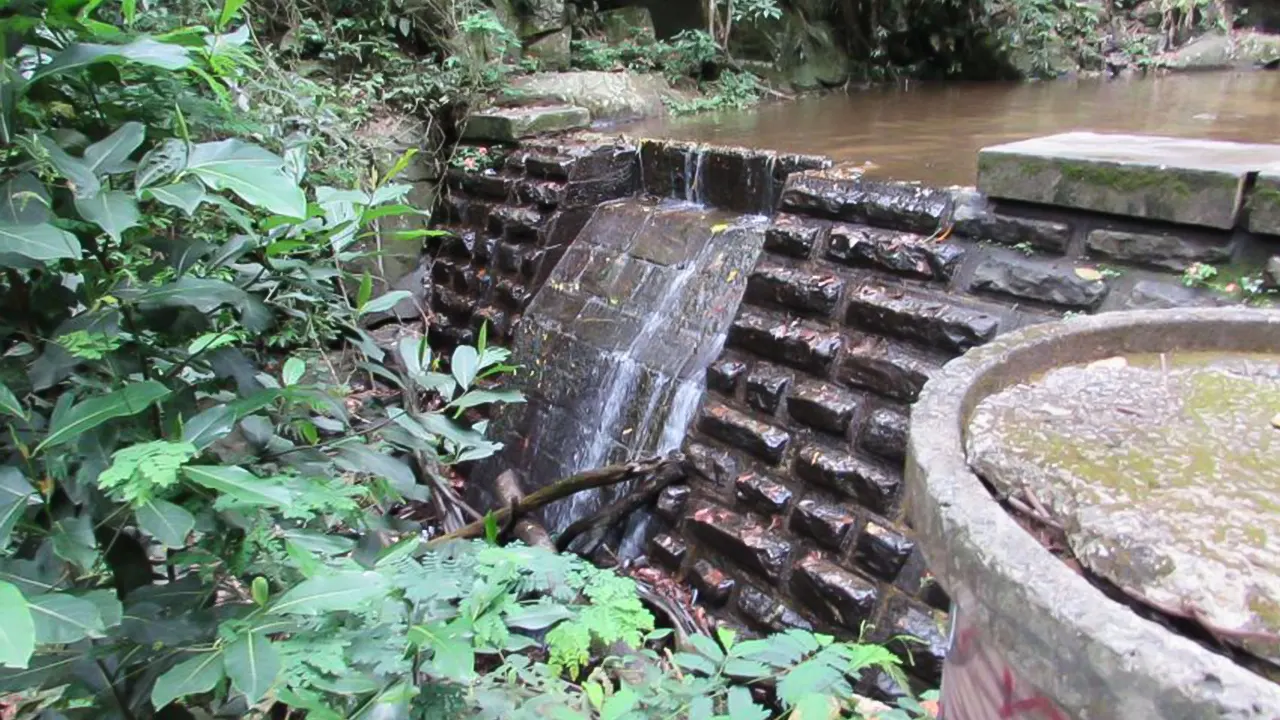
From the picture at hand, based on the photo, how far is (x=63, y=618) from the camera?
2.77 ft

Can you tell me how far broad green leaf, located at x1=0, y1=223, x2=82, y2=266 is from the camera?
0.89m

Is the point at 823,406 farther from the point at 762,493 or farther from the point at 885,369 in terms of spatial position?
the point at 762,493

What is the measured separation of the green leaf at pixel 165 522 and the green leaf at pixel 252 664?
0.14 m

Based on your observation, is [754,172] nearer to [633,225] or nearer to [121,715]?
[633,225]

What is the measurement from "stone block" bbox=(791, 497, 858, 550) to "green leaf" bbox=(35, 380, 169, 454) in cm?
191

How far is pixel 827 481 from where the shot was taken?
2473mm

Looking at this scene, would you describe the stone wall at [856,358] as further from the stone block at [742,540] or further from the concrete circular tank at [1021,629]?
the concrete circular tank at [1021,629]

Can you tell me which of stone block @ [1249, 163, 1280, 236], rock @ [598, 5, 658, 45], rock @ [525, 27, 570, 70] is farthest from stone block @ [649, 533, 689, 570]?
rock @ [598, 5, 658, 45]

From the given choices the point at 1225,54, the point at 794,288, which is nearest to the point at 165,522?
the point at 794,288

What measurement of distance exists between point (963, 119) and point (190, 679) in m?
5.35

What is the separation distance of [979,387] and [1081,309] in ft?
4.05

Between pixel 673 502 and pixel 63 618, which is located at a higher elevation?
pixel 63 618

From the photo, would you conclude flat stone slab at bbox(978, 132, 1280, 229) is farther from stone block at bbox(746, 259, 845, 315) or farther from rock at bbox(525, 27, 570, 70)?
rock at bbox(525, 27, 570, 70)

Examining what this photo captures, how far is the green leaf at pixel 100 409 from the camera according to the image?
3.12 ft
